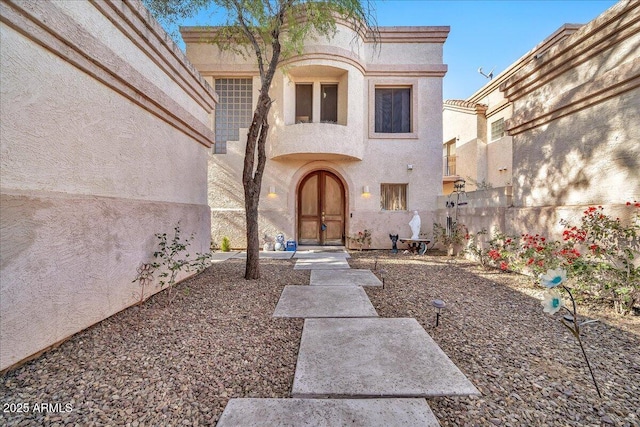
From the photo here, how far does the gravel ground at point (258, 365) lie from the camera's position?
1.82 m

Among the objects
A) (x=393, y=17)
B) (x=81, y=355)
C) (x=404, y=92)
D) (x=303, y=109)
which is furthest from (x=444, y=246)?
(x=81, y=355)

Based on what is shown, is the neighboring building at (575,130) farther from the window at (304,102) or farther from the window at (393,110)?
the window at (304,102)

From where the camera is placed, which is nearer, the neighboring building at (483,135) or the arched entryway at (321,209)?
the arched entryway at (321,209)

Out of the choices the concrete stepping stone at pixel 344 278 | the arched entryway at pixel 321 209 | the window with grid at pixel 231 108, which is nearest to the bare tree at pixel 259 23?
the concrete stepping stone at pixel 344 278

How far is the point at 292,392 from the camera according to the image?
6.56 ft

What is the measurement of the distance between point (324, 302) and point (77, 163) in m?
3.35

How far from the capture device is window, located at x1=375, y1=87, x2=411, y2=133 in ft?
33.2

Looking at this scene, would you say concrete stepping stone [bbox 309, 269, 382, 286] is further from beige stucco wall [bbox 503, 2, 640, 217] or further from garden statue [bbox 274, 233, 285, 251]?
beige stucco wall [bbox 503, 2, 640, 217]

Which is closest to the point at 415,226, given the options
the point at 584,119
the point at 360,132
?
the point at 360,132

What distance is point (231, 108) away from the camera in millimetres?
9969

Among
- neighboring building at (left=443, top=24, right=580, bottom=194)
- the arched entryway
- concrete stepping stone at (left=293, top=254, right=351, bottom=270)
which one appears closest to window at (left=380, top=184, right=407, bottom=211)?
the arched entryway

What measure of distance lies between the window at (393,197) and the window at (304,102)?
374 centimetres

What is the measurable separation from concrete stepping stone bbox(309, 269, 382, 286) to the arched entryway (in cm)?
431

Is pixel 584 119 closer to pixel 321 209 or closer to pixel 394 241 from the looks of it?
pixel 394 241
